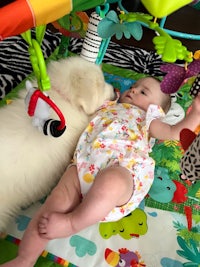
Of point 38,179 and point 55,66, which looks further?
point 55,66

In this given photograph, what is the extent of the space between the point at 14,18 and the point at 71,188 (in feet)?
1.75

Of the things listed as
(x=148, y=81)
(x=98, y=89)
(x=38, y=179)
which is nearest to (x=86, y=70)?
(x=98, y=89)

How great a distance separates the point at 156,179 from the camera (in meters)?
1.38

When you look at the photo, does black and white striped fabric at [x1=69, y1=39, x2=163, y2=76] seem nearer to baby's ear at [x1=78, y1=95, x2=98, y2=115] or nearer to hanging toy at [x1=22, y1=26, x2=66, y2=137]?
baby's ear at [x1=78, y1=95, x2=98, y2=115]

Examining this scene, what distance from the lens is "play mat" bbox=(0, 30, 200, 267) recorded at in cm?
111

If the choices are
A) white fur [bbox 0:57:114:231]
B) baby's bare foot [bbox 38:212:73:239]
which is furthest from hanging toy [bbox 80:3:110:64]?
baby's bare foot [bbox 38:212:73:239]

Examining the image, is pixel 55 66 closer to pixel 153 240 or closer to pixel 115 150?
pixel 115 150

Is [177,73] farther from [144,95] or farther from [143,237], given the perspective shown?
[143,237]

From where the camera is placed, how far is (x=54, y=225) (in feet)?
3.37

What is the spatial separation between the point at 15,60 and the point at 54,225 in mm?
1022

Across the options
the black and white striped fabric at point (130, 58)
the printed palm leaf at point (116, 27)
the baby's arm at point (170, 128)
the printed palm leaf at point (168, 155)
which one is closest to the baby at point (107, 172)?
the baby's arm at point (170, 128)

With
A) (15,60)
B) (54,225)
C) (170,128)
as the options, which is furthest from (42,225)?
(15,60)

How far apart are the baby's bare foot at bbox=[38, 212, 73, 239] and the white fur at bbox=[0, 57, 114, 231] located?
13 centimetres

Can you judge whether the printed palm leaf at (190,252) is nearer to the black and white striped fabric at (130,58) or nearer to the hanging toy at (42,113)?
the hanging toy at (42,113)
